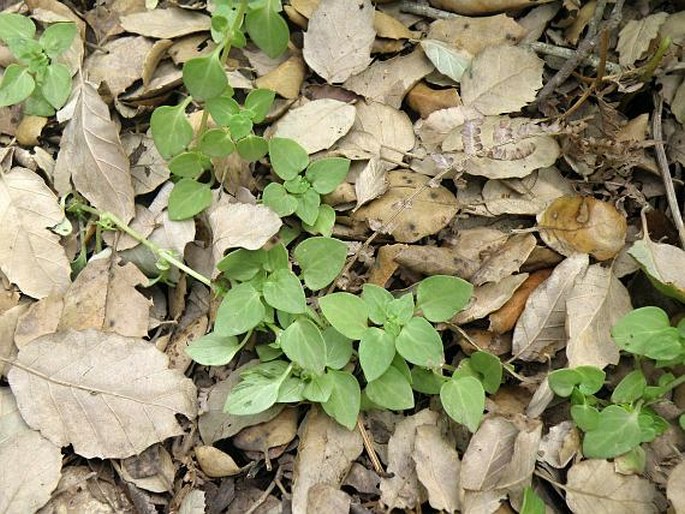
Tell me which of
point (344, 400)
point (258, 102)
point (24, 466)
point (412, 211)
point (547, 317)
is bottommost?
point (24, 466)

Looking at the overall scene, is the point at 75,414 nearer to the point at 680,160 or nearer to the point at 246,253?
the point at 246,253

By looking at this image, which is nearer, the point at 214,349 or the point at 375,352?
the point at 375,352

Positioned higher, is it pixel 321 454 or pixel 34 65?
pixel 34 65

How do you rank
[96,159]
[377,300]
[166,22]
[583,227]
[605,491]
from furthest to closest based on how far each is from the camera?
[166,22], [96,159], [583,227], [377,300], [605,491]

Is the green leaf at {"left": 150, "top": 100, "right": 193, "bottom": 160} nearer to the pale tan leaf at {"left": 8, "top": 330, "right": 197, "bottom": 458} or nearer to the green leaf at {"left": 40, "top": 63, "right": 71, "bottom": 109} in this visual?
the green leaf at {"left": 40, "top": 63, "right": 71, "bottom": 109}

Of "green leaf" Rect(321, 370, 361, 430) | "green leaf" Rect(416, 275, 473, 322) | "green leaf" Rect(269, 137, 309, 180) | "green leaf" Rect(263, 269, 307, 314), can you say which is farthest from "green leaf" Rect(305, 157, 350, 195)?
"green leaf" Rect(321, 370, 361, 430)

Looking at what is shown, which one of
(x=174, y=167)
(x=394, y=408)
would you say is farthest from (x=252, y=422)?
(x=174, y=167)

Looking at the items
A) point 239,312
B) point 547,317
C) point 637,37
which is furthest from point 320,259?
point 637,37

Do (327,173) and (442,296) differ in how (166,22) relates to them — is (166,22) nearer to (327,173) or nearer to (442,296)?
(327,173)
